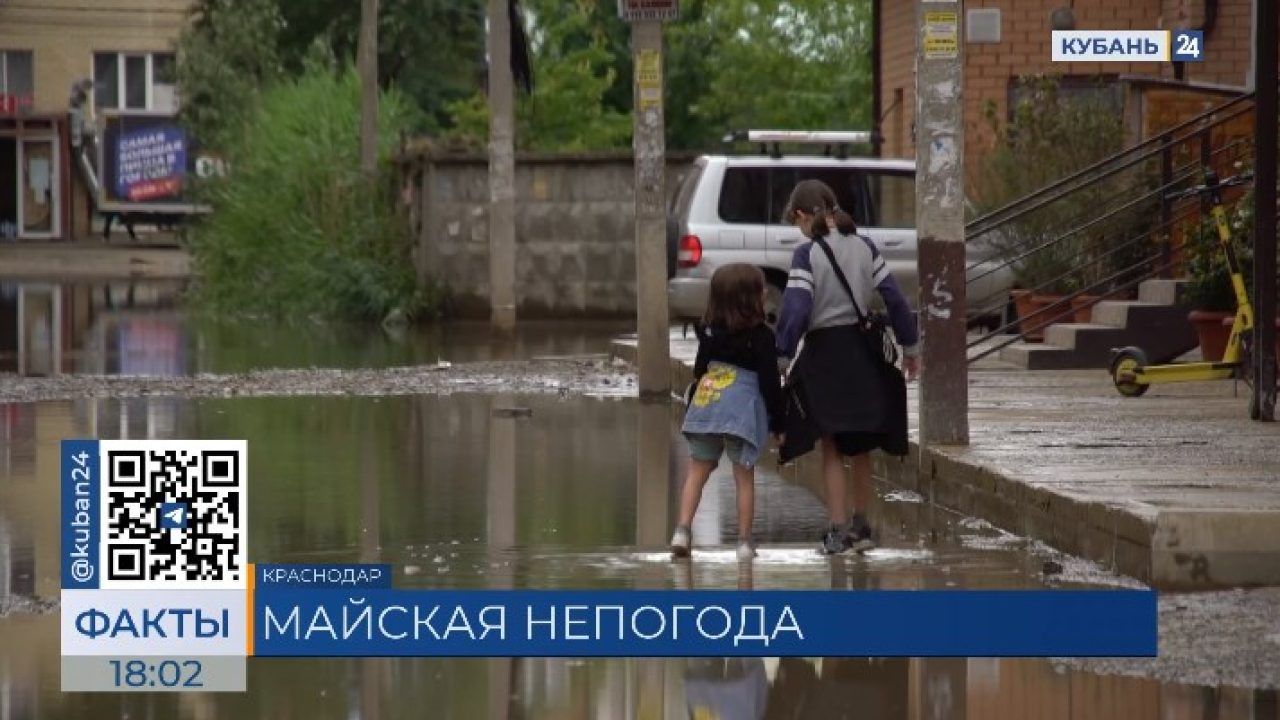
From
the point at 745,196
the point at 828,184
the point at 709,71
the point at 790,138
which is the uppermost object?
the point at 709,71

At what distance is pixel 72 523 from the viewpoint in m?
8.97

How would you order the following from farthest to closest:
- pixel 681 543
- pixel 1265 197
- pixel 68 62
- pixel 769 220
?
pixel 68 62 → pixel 769 220 → pixel 1265 197 → pixel 681 543

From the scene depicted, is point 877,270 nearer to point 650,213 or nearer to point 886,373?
point 886,373

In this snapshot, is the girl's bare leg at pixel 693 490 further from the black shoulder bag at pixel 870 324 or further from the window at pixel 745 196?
the window at pixel 745 196

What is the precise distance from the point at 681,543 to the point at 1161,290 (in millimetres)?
9953

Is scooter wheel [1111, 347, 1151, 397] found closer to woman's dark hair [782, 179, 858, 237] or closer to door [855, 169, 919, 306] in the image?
woman's dark hair [782, 179, 858, 237]

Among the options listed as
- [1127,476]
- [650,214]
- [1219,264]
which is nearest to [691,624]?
[1127,476]

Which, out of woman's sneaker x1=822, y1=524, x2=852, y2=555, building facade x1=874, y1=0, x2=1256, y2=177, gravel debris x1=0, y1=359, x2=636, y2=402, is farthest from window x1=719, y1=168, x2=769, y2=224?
woman's sneaker x1=822, y1=524, x2=852, y2=555

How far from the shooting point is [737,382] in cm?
1145

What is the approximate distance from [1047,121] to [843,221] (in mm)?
12704

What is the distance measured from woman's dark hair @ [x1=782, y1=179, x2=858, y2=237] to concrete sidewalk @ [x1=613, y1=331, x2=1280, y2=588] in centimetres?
150

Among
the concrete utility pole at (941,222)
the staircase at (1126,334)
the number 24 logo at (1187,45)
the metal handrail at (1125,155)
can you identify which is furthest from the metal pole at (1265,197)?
the number 24 logo at (1187,45)

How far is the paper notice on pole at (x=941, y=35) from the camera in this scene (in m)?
13.8

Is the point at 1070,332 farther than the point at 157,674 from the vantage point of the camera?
Yes
